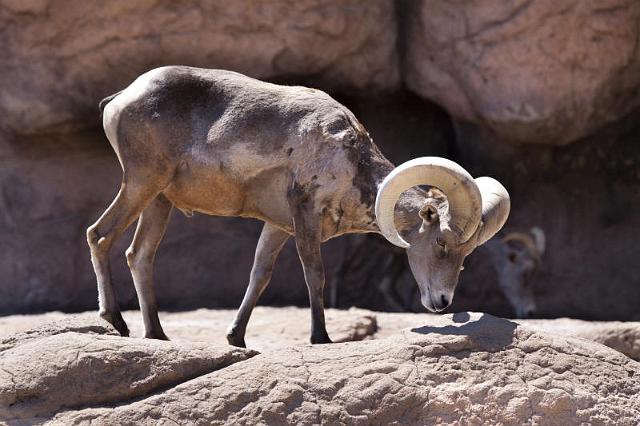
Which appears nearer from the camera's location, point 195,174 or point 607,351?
point 607,351

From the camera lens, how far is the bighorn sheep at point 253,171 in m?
8.12

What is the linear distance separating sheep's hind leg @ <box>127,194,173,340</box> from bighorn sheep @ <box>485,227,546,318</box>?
238 inches

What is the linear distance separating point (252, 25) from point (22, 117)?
250cm

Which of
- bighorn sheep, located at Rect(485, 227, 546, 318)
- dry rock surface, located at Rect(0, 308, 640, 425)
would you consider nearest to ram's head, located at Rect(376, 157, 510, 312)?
dry rock surface, located at Rect(0, 308, 640, 425)

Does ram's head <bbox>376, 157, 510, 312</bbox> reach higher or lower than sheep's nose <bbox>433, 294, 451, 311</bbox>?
higher

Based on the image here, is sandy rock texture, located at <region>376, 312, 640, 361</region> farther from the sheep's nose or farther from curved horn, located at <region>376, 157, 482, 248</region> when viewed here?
curved horn, located at <region>376, 157, 482, 248</region>

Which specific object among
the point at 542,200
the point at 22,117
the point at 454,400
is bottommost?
the point at 454,400

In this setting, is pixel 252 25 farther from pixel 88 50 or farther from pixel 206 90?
pixel 206 90

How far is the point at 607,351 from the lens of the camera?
6.80 m

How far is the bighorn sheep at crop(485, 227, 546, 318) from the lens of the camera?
45.7 ft

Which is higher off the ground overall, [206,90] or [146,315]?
[206,90]

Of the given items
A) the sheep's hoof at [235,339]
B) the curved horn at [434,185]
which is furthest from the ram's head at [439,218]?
the sheep's hoof at [235,339]

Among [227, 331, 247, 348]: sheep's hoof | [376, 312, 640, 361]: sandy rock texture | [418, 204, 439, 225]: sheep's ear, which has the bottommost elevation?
[376, 312, 640, 361]: sandy rock texture

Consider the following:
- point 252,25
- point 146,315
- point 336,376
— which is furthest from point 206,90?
point 252,25
